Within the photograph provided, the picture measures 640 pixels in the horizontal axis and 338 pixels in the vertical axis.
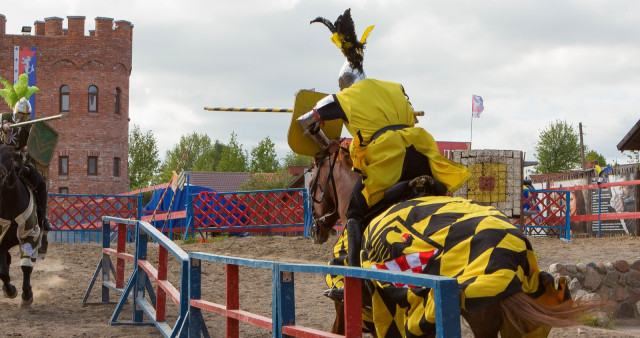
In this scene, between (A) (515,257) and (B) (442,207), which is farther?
(B) (442,207)

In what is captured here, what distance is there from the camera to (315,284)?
1141 cm

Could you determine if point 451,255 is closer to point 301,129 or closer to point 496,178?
point 301,129

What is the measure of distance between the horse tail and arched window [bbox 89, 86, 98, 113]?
128 feet

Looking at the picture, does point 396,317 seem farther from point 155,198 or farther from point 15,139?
point 155,198

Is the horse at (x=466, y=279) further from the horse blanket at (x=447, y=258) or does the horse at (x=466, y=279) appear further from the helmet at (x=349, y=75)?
the helmet at (x=349, y=75)

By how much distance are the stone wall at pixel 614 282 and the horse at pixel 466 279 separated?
225 inches

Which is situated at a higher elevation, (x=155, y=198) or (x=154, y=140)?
(x=154, y=140)

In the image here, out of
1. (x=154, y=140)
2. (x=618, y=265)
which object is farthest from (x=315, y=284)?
(x=154, y=140)

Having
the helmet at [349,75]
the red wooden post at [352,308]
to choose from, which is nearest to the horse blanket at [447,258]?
the red wooden post at [352,308]

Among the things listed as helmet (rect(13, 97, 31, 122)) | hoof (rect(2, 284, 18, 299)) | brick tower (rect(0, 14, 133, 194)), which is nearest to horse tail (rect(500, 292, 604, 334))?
hoof (rect(2, 284, 18, 299))

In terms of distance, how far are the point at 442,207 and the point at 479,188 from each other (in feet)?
36.8

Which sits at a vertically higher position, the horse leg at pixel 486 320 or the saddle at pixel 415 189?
the saddle at pixel 415 189

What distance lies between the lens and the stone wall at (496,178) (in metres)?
14.8

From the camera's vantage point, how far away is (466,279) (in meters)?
3.41
